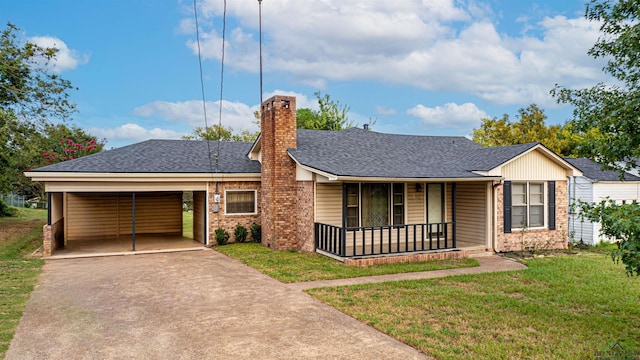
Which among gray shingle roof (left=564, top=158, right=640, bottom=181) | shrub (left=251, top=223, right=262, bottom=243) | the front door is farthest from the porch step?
shrub (left=251, top=223, right=262, bottom=243)

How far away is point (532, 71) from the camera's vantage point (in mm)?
21469

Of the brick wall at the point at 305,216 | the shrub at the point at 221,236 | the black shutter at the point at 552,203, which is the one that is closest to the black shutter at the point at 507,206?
the black shutter at the point at 552,203

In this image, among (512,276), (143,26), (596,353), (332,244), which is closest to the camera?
(596,353)

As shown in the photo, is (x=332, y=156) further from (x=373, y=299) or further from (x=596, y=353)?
→ (x=596, y=353)

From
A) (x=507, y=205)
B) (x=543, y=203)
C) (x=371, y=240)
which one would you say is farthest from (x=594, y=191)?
(x=371, y=240)

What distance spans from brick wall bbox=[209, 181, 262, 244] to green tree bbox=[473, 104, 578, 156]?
82.6ft

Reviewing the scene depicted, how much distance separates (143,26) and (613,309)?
1964 cm

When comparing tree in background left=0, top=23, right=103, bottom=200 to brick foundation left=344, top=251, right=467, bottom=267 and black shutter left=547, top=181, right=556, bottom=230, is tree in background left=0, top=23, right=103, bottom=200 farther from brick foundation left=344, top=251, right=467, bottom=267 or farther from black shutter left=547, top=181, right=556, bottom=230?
black shutter left=547, top=181, right=556, bottom=230

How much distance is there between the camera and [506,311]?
739 centimetres

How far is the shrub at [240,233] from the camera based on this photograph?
1564 cm

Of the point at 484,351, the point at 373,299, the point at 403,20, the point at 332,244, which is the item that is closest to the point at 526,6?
the point at 403,20

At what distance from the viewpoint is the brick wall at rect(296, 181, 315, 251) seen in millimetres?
13516

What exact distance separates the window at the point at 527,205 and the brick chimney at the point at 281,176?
23.4ft

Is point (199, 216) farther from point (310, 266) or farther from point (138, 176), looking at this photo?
point (310, 266)
